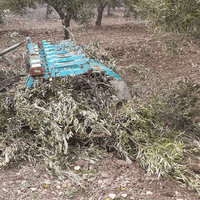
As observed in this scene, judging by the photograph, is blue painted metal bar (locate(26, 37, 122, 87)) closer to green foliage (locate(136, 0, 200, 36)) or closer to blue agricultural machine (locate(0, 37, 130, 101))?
blue agricultural machine (locate(0, 37, 130, 101))

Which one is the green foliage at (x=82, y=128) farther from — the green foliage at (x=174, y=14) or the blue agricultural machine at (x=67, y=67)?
the green foliage at (x=174, y=14)

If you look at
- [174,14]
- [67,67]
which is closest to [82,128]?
[67,67]

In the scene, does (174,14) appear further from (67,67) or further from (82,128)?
(82,128)

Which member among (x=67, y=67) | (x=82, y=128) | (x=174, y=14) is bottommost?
(x=82, y=128)

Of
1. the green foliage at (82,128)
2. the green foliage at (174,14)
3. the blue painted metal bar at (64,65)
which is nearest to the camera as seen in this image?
the green foliage at (174,14)

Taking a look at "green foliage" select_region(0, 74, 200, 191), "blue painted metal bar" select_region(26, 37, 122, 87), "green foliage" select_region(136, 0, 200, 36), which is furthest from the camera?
"blue painted metal bar" select_region(26, 37, 122, 87)

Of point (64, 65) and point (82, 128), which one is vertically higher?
point (64, 65)

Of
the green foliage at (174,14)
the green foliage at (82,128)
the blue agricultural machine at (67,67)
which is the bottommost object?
the green foliage at (82,128)

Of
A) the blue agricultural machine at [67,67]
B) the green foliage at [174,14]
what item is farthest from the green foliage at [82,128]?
the green foliage at [174,14]

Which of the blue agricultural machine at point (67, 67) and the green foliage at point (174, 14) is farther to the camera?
the blue agricultural machine at point (67, 67)

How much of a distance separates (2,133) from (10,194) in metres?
0.99

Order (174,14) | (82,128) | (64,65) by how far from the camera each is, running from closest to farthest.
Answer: (174,14)
(82,128)
(64,65)

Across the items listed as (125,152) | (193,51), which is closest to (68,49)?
(125,152)

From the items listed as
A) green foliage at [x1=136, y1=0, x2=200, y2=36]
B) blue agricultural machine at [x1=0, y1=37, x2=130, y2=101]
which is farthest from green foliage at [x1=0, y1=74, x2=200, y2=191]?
green foliage at [x1=136, y1=0, x2=200, y2=36]
